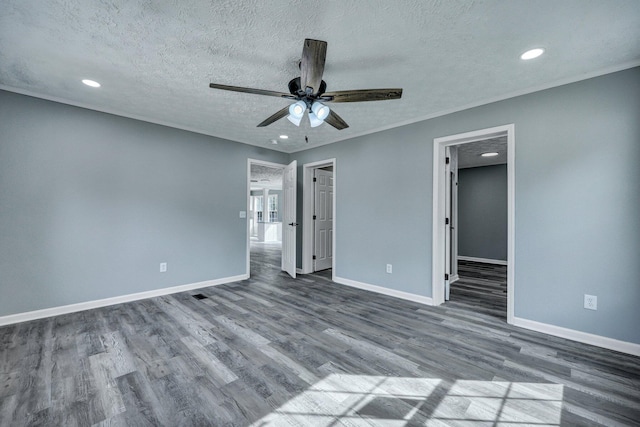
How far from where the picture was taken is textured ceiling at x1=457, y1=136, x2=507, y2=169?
14.5 feet

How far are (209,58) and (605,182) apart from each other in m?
3.66

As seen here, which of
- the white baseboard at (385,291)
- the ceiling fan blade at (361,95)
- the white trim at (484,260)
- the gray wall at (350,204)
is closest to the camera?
the ceiling fan blade at (361,95)

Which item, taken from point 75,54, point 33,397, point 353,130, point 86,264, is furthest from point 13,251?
point 353,130

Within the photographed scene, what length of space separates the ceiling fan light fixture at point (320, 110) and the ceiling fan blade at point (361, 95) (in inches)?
2.6

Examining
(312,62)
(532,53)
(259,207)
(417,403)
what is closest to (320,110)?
(312,62)

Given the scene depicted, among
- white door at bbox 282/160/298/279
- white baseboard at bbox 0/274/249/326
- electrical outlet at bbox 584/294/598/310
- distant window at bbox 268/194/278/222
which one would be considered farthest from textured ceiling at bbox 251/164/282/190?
electrical outlet at bbox 584/294/598/310

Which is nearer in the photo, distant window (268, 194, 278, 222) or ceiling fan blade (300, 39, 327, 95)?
ceiling fan blade (300, 39, 327, 95)

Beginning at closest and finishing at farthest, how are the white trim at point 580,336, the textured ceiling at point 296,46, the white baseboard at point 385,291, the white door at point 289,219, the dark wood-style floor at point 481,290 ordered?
the textured ceiling at point 296,46, the white trim at point 580,336, the dark wood-style floor at point 481,290, the white baseboard at point 385,291, the white door at point 289,219

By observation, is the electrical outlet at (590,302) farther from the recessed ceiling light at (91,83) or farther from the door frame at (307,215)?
the recessed ceiling light at (91,83)

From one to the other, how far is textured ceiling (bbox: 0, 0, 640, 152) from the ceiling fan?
0.96 feet

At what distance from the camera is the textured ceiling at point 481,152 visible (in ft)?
14.5

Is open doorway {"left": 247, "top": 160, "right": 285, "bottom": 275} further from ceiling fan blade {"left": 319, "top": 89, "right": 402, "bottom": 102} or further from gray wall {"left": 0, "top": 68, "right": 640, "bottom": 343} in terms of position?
ceiling fan blade {"left": 319, "top": 89, "right": 402, "bottom": 102}

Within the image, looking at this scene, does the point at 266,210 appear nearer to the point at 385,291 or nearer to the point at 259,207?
the point at 259,207

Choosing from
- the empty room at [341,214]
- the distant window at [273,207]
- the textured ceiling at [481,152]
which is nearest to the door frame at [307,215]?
the empty room at [341,214]
